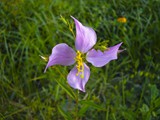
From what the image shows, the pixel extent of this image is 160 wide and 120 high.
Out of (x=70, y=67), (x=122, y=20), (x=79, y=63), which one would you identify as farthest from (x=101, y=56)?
(x=122, y=20)

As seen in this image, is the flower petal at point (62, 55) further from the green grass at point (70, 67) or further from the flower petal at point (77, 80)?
the green grass at point (70, 67)

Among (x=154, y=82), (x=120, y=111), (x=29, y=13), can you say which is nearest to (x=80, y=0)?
(x=29, y=13)

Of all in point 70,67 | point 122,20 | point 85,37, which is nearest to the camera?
point 85,37

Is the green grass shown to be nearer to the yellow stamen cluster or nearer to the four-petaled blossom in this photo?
the yellow stamen cluster

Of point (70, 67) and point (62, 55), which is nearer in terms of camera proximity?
point (62, 55)

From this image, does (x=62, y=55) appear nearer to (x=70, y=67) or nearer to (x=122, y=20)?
(x=70, y=67)

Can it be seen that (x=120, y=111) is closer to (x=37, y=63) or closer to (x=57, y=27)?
(x=37, y=63)
